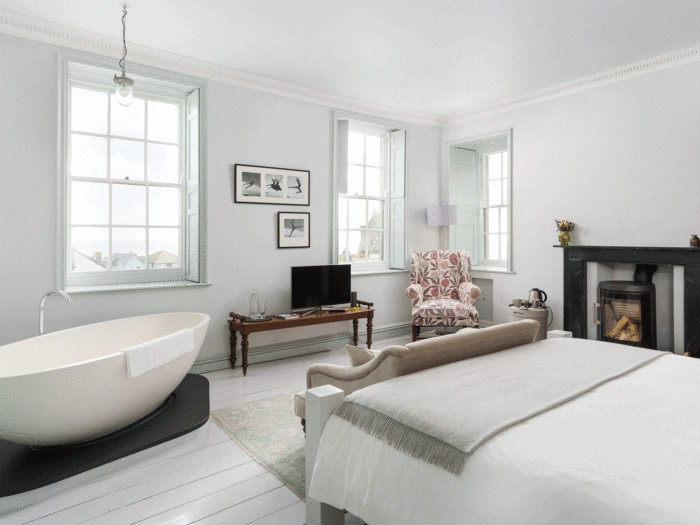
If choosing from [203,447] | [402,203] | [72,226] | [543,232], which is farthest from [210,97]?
[543,232]

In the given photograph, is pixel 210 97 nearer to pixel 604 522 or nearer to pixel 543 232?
pixel 543 232

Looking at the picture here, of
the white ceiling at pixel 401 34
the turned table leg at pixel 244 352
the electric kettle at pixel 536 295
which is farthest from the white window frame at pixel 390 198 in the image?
the turned table leg at pixel 244 352

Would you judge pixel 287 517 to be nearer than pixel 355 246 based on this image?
Yes

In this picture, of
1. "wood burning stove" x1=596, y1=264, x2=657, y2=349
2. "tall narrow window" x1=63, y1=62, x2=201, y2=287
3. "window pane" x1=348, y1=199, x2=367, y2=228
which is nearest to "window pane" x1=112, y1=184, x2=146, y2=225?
"tall narrow window" x1=63, y1=62, x2=201, y2=287

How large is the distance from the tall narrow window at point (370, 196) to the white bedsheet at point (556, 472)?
3614mm

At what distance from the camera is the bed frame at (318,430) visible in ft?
5.35

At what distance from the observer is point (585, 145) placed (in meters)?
4.39

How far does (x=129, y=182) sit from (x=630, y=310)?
4.59 meters

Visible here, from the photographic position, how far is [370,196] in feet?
17.8

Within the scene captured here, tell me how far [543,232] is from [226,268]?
3300mm

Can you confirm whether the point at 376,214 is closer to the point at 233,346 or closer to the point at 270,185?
the point at 270,185

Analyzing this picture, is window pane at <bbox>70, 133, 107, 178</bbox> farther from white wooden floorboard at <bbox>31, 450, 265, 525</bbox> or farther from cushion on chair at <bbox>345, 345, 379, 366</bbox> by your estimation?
cushion on chair at <bbox>345, 345, 379, 366</bbox>

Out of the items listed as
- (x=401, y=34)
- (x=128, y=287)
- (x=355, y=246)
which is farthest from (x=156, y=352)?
(x=355, y=246)

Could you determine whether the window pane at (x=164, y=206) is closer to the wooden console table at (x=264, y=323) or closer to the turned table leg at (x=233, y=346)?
the wooden console table at (x=264, y=323)
